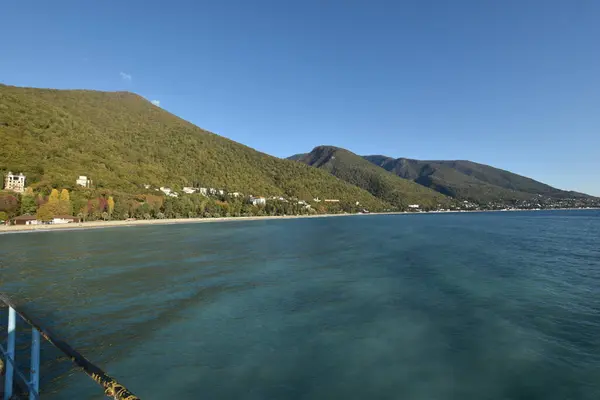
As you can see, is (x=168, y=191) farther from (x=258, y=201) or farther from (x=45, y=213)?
(x=45, y=213)

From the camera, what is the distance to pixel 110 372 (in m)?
10.3

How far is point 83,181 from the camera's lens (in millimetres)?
107250

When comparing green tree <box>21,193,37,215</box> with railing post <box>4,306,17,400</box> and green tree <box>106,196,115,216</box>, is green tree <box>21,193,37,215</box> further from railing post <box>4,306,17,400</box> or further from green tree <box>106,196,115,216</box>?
railing post <box>4,306,17,400</box>

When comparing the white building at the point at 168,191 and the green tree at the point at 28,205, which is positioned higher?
the white building at the point at 168,191

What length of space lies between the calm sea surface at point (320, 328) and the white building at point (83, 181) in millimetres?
88149

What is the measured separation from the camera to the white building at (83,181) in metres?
105

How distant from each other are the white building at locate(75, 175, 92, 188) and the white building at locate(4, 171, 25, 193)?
13.7 metres

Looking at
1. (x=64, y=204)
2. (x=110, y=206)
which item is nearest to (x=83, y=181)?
(x=110, y=206)

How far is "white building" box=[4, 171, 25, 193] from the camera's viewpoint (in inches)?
3550

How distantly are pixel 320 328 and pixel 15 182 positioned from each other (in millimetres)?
115501

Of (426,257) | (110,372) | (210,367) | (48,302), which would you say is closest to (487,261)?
(426,257)

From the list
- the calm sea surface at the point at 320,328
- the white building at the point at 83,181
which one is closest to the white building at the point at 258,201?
the white building at the point at 83,181

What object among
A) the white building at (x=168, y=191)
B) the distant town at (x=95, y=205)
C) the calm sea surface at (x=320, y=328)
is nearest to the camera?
the calm sea surface at (x=320, y=328)

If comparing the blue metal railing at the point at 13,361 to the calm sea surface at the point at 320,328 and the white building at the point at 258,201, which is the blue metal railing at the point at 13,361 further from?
the white building at the point at 258,201
